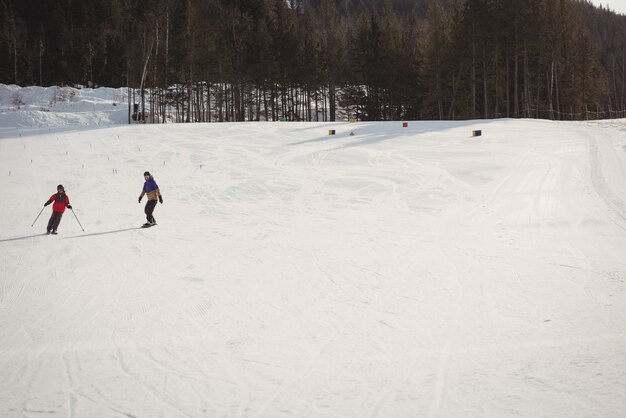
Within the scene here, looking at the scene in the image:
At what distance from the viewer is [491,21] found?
4278cm

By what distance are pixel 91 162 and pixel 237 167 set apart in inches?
286

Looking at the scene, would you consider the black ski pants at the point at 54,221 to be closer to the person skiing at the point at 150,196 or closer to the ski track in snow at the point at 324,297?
the ski track in snow at the point at 324,297

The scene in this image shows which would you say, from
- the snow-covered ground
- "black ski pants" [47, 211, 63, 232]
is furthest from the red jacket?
the snow-covered ground

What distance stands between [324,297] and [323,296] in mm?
50

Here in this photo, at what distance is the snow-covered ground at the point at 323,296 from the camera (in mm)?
4520

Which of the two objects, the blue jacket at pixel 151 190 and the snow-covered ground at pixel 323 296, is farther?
the blue jacket at pixel 151 190

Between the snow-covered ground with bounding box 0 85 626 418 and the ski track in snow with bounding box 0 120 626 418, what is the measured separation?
32 mm

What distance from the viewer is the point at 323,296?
7.27 m

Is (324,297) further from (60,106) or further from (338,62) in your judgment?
(60,106)

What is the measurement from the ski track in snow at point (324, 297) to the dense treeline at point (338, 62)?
3016 cm

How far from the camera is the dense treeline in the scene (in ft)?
145

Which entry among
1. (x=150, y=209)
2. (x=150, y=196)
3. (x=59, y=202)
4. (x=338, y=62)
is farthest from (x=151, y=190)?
(x=338, y=62)

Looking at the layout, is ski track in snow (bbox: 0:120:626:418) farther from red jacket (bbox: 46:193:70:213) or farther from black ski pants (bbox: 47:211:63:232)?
red jacket (bbox: 46:193:70:213)

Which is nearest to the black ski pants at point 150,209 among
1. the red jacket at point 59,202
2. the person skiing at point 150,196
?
the person skiing at point 150,196
